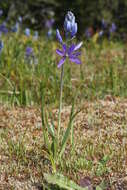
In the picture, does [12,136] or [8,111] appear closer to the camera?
[12,136]

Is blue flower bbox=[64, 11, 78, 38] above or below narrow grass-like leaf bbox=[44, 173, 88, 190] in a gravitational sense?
above

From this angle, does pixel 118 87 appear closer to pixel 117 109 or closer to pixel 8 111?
pixel 117 109

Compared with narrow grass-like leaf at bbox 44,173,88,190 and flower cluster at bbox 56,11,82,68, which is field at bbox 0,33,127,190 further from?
flower cluster at bbox 56,11,82,68

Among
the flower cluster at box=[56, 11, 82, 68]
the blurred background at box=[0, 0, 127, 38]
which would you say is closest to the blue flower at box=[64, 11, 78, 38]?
the flower cluster at box=[56, 11, 82, 68]

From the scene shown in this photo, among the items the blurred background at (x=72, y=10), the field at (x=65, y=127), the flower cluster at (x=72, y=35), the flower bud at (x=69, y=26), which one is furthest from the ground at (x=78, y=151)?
the blurred background at (x=72, y=10)

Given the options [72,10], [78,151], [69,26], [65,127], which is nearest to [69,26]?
[69,26]

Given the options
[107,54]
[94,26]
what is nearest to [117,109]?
[107,54]

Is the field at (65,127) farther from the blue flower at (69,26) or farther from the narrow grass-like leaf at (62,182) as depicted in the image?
the blue flower at (69,26)
